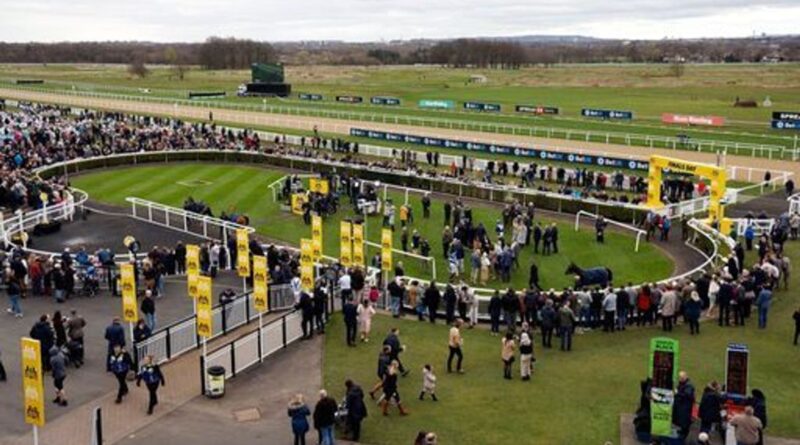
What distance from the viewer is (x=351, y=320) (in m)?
20.5

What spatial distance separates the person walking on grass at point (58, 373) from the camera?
17.0 meters

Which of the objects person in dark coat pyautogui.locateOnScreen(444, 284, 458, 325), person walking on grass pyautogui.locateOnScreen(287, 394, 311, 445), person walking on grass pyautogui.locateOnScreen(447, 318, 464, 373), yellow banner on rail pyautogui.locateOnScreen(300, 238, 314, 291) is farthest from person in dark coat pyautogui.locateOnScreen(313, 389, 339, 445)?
yellow banner on rail pyautogui.locateOnScreen(300, 238, 314, 291)

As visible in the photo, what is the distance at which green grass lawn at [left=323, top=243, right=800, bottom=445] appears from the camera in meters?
16.1

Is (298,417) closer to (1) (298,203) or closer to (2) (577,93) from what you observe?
(1) (298,203)

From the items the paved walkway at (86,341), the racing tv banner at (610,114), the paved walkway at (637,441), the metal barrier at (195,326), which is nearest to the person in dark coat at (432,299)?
the metal barrier at (195,326)

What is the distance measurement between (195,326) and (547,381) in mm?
8255

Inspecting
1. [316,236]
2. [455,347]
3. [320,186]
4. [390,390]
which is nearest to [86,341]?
[316,236]

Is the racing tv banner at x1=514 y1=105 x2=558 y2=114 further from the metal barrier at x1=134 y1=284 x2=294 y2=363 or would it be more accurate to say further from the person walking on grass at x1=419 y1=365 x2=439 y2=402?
→ the person walking on grass at x1=419 y1=365 x2=439 y2=402

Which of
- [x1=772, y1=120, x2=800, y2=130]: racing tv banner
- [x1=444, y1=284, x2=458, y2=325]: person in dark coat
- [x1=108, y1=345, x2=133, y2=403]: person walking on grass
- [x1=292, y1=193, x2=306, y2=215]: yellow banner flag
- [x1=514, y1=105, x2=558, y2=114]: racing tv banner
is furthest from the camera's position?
[x1=514, y1=105, x2=558, y2=114]: racing tv banner

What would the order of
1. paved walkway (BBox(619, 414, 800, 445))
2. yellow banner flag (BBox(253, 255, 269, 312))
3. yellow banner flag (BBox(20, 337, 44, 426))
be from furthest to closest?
yellow banner flag (BBox(253, 255, 269, 312)), paved walkway (BBox(619, 414, 800, 445)), yellow banner flag (BBox(20, 337, 44, 426))

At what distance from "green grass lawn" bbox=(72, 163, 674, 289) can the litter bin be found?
40.0 ft

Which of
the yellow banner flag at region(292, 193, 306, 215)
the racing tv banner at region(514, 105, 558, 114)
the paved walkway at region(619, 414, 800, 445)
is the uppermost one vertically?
the racing tv banner at region(514, 105, 558, 114)

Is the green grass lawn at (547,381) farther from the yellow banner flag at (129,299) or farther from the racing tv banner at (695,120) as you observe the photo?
the racing tv banner at (695,120)

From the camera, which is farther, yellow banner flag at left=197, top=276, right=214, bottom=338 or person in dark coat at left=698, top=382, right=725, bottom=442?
yellow banner flag at left=197, top=276, right=214, bottom=338
